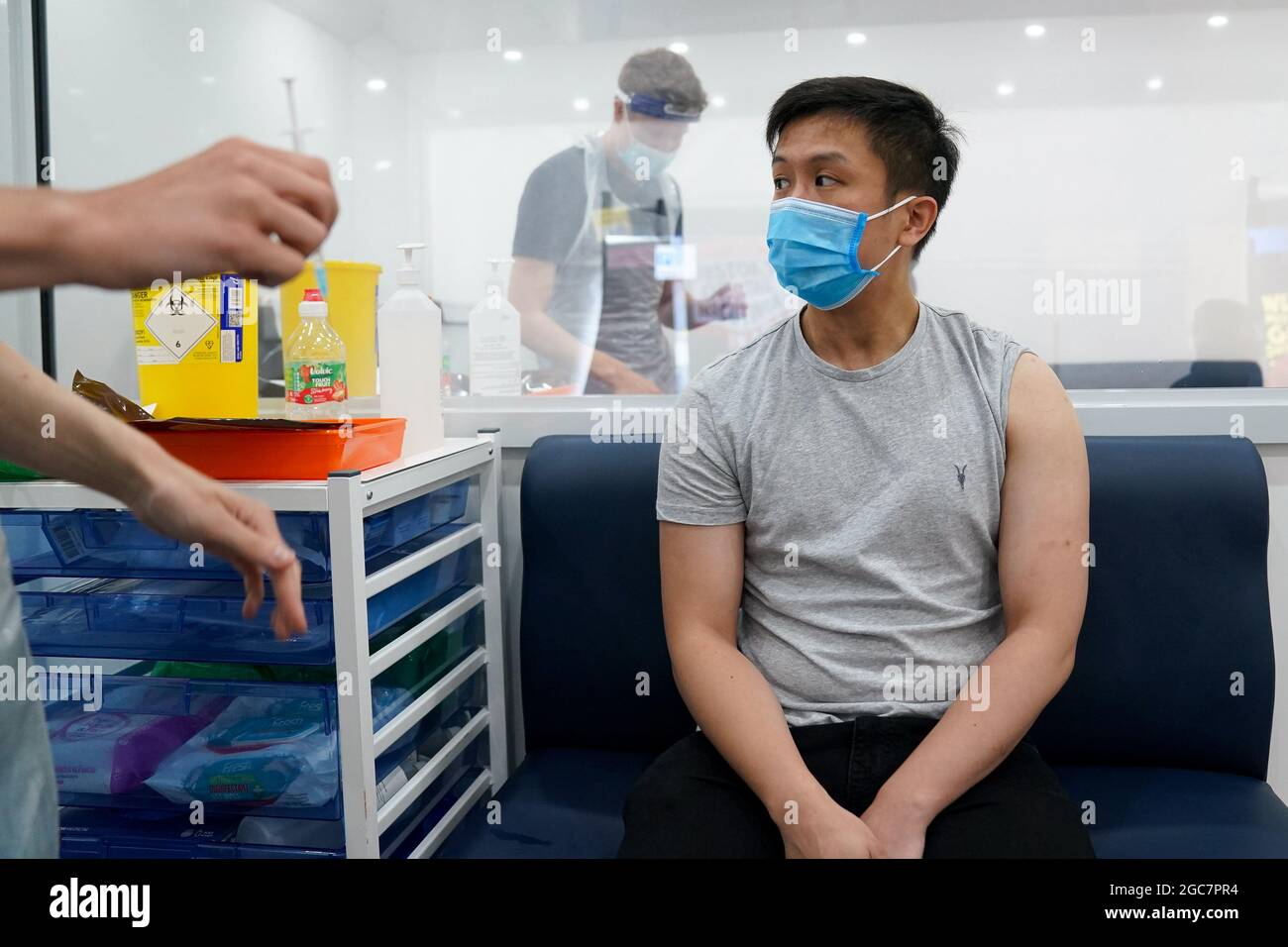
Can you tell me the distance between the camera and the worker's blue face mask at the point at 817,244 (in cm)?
109

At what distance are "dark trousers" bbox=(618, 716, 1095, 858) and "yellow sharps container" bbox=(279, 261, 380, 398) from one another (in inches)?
25.1

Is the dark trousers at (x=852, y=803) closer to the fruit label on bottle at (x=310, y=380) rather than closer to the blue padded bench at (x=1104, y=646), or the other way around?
the blue padded bench at (x=1104, y=646)

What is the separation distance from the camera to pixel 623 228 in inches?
85.4

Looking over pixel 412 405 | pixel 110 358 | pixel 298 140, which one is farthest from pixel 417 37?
pixel 298 140

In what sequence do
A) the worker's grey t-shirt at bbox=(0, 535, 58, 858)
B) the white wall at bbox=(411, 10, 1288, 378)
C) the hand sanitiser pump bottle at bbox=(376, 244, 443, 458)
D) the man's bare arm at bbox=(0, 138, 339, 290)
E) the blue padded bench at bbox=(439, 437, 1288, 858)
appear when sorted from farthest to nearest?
the white wall at bbox=(411, 10, 1288, 378) → the blue padded bench at bbox=(439, 437, 1288, 858) → the hand sanitiser pump bottle at bbox=(376, 244, 443, 458) → the worker's grey t-shirt at bbox=(0, 535, 58, 858) → the man's bare arm at bbox=(0, 138, 339, 290)

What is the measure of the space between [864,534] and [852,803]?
0.96 ft

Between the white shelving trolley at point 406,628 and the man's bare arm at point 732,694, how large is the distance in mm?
327

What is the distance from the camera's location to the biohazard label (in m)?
0.82

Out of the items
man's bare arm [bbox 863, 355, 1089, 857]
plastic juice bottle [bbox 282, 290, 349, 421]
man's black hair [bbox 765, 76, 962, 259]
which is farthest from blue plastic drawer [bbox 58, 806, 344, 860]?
man's black hair [bbox 765, 76, 962, 259]

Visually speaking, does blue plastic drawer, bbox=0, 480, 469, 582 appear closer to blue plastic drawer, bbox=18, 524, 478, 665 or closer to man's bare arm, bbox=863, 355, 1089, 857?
blue plastic drawer, bbox=18, 524, 478, 665

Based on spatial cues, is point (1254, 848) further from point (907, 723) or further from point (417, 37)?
point (417, 37)

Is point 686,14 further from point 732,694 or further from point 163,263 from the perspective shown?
point 163,263

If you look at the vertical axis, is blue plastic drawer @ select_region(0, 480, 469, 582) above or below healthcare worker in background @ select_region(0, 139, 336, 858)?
below

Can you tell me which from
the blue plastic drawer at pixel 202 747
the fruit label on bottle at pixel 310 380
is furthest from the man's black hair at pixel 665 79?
the blue plastic drawer at pixel 202 747
